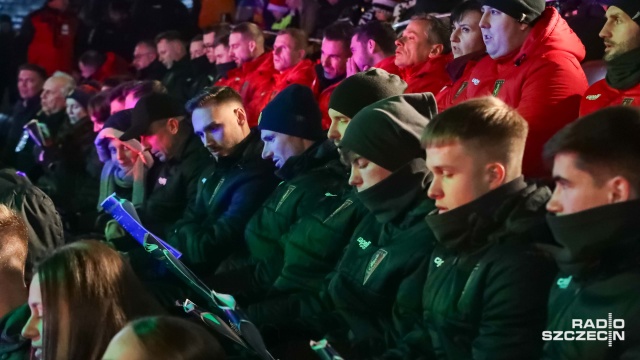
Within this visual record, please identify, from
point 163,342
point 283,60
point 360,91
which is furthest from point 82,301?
point 283,60

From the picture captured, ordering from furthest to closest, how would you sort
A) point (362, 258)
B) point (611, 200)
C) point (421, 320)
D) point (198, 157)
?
point (198, 157) → point (362, 258) → point (421, 320) → point (611, 200)

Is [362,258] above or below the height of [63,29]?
above

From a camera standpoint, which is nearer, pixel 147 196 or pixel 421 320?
pixel 421 320

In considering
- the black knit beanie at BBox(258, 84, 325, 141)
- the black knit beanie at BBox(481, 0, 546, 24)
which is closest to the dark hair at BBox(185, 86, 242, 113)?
the black knit beanie at BBox(258, 84, 325, 141)

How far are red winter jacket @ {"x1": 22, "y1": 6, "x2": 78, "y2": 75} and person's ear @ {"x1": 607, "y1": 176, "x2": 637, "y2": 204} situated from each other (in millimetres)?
9539

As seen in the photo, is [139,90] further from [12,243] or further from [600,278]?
[600,278]

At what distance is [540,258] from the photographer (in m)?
3.03

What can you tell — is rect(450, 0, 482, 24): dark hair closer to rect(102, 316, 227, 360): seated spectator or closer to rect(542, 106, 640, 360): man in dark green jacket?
rect(542, 106, 640, 360): man in dark green jacket

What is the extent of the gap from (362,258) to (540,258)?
899mm

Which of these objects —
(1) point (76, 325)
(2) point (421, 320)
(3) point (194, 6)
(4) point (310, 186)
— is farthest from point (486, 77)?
(3) point (194, 6)

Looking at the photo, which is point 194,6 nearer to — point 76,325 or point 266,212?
point 266,212

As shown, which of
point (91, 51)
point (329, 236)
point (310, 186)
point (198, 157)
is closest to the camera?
point (329, 236)

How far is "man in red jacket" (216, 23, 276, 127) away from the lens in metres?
7.88

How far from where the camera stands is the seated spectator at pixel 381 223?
3619 millimetres
